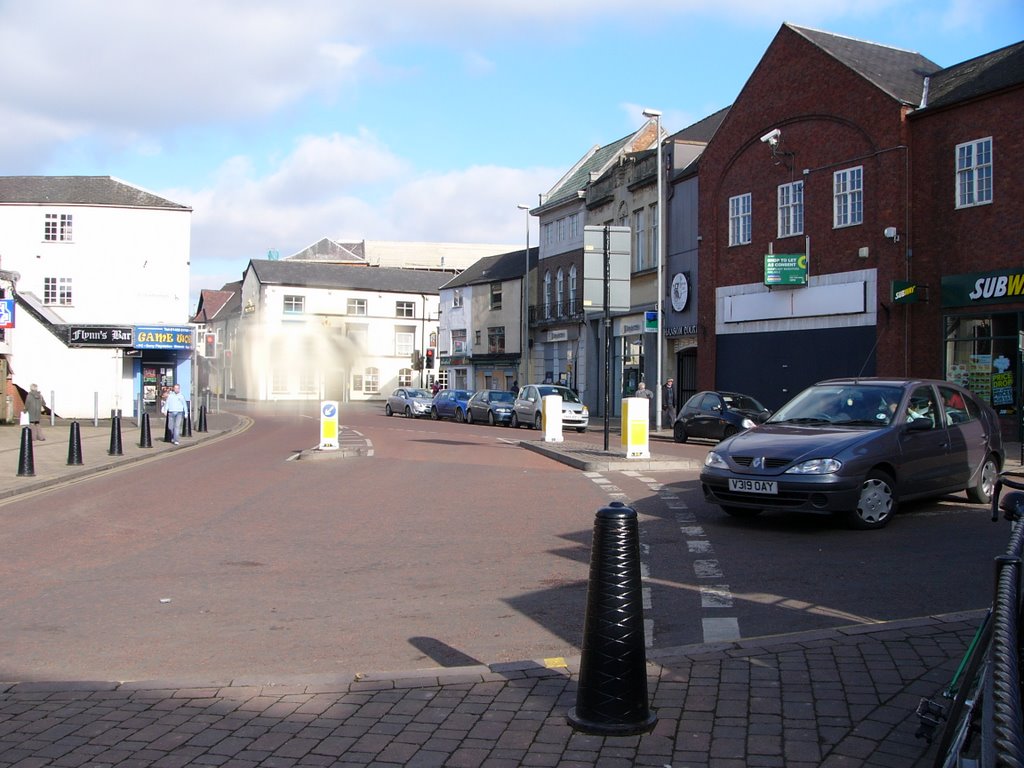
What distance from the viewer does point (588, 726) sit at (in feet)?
13.8

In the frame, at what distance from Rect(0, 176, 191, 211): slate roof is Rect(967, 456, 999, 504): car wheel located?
1568 inches

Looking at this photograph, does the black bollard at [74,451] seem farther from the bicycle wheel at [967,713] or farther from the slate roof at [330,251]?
the slate roof at [330,251]

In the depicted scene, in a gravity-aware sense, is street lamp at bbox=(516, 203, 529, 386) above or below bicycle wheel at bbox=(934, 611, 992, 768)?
above

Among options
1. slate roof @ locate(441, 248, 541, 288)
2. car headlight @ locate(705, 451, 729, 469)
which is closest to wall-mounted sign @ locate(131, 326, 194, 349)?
slate roof @ locate(441, 248, 541, 288)

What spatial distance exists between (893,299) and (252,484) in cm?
1916

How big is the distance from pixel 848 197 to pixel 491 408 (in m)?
16.5

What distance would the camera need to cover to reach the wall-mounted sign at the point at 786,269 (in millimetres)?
30047

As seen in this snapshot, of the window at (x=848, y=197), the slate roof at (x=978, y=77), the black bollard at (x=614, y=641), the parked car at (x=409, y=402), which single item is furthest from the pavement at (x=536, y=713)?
the parked car at (x=409, y=402)

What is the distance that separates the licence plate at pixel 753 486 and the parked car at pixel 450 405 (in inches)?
1290

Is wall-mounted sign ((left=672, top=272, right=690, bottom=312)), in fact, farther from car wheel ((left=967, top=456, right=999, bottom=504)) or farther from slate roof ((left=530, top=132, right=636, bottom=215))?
car wheel ((left=967, top=456, right=999, bottom=504))

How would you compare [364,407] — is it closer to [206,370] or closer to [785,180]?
[206,370]

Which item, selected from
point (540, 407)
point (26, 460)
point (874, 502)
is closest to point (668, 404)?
point (540, 407)

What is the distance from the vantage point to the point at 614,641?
4289 mm

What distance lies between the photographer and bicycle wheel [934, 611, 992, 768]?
8.34 ft
